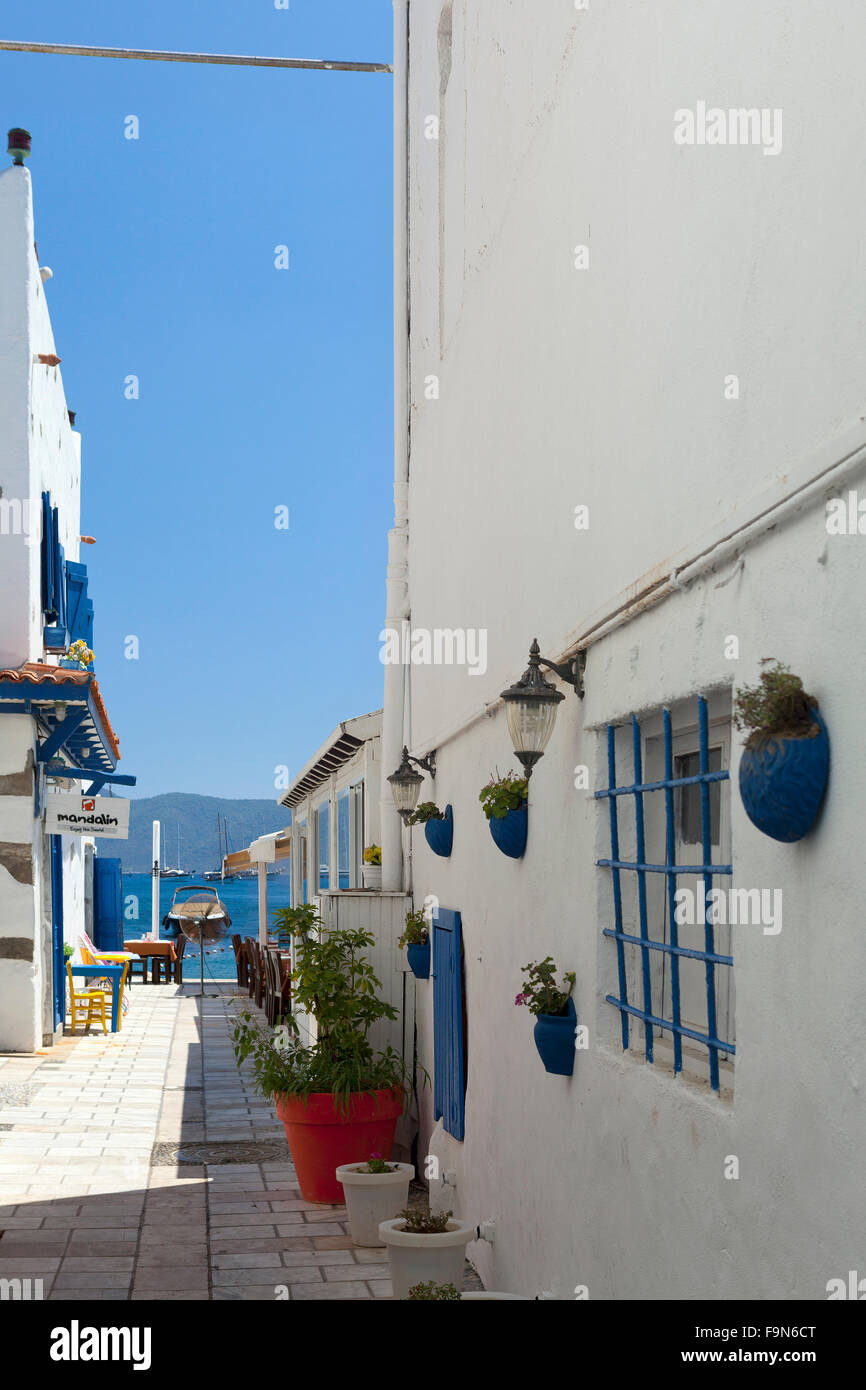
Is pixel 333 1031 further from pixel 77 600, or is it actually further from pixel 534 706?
pixel 77 600

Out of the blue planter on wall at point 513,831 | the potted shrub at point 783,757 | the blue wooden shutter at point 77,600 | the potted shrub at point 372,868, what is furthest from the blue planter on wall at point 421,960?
the blue wooden shutter at point 77,600

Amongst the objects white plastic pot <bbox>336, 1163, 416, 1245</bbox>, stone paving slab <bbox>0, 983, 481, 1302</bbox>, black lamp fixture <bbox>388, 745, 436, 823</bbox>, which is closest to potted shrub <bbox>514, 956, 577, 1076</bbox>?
stone paving slab <bbox>0, 983, 481, 1302</bbox>

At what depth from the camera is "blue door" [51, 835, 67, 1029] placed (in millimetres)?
14023

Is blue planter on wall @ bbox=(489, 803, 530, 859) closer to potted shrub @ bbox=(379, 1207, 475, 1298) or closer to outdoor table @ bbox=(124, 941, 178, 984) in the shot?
potted shrub @ bbox=(379, 1207, 475, 1298)

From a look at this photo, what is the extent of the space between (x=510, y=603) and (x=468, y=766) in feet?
4.36

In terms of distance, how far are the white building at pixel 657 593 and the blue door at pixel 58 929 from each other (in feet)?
25.2

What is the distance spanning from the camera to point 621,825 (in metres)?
4.25

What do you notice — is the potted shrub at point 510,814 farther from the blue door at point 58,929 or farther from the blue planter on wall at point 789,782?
the blue door at point 58,929

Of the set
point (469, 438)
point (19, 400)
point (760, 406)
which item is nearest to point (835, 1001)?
point (760, 406)

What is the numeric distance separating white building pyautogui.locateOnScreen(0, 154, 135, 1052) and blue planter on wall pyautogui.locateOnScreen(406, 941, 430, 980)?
530cm

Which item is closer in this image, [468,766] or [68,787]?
[468,766]
